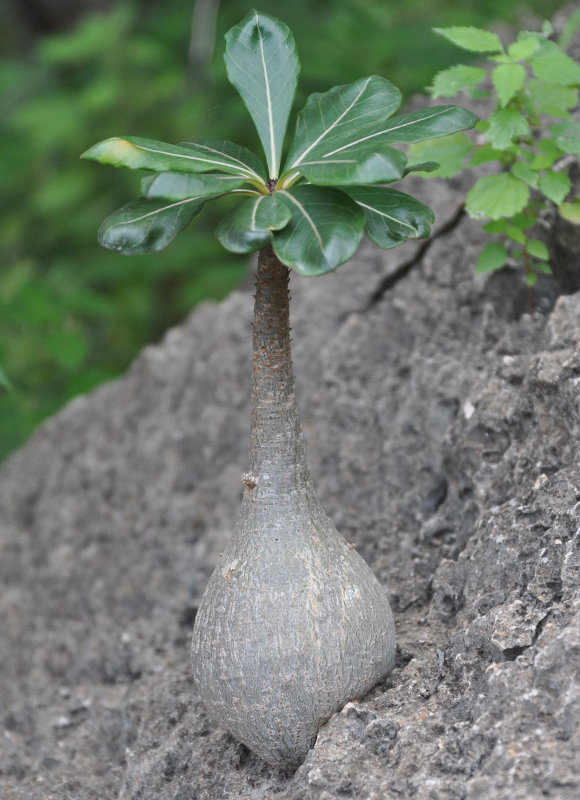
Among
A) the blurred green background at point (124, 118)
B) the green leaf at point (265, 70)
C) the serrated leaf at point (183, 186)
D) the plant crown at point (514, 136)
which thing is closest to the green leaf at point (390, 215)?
the green leaf at point (265, 70)

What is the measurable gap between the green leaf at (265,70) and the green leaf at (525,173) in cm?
80

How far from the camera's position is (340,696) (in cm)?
195

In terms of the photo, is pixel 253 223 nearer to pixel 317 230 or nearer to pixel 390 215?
pixel 317 230

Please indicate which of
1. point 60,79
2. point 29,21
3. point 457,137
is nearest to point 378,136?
point 457,137

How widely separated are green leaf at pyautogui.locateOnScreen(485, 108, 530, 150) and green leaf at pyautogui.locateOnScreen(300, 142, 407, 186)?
0.78 m

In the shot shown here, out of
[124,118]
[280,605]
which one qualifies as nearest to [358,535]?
[280,605]

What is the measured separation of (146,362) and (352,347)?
1025 mm

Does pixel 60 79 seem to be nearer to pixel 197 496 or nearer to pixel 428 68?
pixel 428 68

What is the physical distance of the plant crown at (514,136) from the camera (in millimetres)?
2359

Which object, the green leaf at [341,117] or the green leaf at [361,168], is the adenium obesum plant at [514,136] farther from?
the green leaf at [361,168]

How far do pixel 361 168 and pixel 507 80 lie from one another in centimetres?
94

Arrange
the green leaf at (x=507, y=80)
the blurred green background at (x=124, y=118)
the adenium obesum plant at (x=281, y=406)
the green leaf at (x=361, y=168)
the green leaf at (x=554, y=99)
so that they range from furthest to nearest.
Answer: the blurred green background at (x=124, y=118) < the green leaf at (x=554, y=99) < the green leaf at (x=507, y=80) < the adenium obesum plant at (x=281, y=406) < the green leaf at (x=361, y=168)

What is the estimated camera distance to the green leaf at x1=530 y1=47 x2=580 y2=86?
2338mm

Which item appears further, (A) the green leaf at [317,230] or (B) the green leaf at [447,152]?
(B) the green leaf at [447,152]
